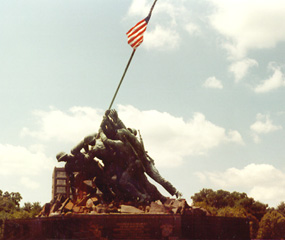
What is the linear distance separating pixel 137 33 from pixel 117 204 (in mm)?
8003

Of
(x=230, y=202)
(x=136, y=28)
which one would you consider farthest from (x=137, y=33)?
(x=230, y=202)

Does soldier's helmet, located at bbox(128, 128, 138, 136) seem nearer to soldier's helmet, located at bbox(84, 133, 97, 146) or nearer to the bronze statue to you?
the bronze statue

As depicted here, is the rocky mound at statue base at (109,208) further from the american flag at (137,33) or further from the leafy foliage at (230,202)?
the leafy foliage at (230,202)

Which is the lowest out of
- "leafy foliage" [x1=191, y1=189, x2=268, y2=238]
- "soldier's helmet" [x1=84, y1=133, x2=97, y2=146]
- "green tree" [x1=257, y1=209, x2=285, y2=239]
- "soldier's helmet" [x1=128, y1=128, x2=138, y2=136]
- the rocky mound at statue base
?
the rocky mound at statue base

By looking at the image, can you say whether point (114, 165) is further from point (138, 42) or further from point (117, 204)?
point (138, 42)

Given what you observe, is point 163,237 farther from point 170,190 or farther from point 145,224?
point 170,190

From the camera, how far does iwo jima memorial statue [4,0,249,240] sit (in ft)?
44.4

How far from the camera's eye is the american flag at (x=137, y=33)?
1770cm

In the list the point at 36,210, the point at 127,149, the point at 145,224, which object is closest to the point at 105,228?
the point at 145,224

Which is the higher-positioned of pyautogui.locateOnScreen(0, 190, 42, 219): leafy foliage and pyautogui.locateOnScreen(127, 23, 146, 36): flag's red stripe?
pyautogui.locateOnScreen(127, 23, 146, 36): flag's red stripe

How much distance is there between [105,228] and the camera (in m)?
13.5

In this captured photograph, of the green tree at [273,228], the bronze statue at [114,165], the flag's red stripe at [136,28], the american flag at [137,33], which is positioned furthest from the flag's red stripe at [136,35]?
the green tree at [273,228]

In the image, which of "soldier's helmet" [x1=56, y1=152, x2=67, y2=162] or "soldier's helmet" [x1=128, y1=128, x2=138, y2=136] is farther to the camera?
"soldier's helmet" [x1=128, y1=128, x2=138, y2=136]

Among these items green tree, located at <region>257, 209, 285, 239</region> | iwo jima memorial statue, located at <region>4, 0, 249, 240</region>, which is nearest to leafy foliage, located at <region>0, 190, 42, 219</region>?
A: iwo jima memorial statue, located at <region>4, 0, 249, 240</region>
